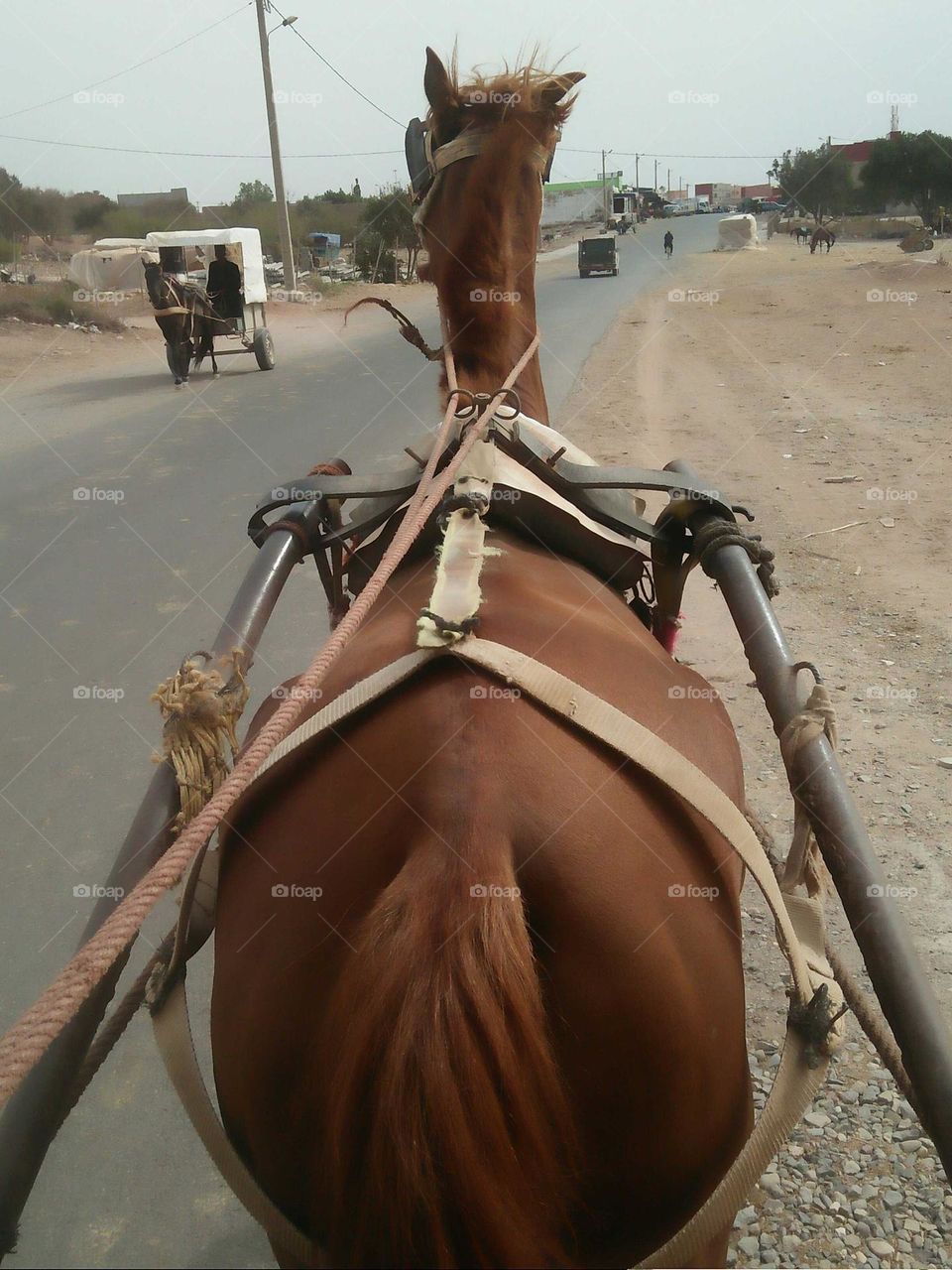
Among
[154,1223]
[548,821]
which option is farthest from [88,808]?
[548,821]

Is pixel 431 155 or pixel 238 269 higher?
pixel 238 269

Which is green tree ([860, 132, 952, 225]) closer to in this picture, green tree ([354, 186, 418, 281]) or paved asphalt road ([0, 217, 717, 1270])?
green tree ([354, 186, 418, 281])

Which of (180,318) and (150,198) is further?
(150,198)

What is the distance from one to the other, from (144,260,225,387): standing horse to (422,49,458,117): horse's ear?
1025 cm

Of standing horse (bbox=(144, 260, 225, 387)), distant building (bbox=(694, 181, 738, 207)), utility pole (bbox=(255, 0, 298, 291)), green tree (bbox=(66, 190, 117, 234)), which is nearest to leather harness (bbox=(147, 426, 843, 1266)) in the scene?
standing horse (bbox=(144, 260, 225, 387))

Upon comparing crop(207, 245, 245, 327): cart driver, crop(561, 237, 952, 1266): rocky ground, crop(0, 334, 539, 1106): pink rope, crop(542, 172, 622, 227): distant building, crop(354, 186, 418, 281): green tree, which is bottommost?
crop(561, 237, 952, 1266): rocky ground

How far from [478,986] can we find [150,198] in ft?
157

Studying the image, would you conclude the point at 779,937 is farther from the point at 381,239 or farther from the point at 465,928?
the point at 381,239

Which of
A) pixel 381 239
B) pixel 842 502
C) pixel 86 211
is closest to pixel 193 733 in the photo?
pixel 842 502

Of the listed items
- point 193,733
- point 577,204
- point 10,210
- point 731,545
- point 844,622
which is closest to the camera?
point 193,733

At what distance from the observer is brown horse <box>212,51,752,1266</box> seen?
1012 millimetres

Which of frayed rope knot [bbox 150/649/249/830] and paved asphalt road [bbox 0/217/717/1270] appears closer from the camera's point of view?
frayed rope knot [bbox 150/649/249/830]

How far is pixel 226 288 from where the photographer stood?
14.4 metres

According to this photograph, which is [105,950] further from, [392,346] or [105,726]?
[392,346]
